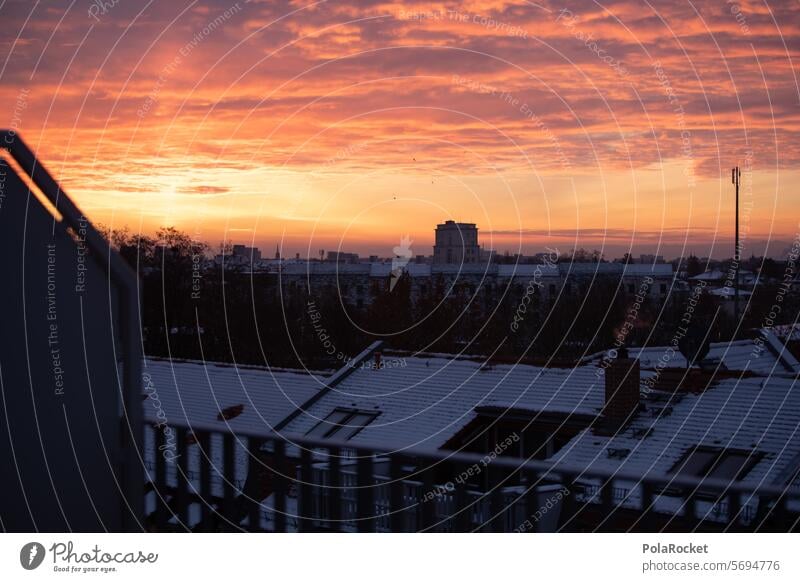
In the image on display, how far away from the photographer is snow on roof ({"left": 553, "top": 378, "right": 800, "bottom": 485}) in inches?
321

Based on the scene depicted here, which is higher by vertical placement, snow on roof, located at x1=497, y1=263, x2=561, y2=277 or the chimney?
snow on roof, located at x1=497, y1=263, x2=561, y2=277

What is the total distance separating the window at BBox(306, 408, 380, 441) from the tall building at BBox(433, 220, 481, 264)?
4649mm

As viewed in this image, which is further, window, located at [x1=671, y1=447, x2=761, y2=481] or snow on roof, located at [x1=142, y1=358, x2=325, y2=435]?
snow on roof, located at [x1=142, y1=358, x2=325, y2=435]

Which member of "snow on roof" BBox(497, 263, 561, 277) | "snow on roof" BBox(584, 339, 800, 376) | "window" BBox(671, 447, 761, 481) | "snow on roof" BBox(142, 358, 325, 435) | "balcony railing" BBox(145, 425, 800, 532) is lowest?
"window" BBox(671, 447, 761, 481)

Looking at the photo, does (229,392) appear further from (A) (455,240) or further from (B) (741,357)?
(A) (455,240)

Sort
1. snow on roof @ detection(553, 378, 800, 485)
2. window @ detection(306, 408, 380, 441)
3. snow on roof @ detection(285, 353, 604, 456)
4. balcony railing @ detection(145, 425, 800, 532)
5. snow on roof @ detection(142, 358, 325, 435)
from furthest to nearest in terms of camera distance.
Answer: snow on roof @ detection(142, 358, 325, 435) → window @ detection(306, 408, 380, 441) → snow on roof @ detection(285, 353, 604, 456) → snow on roof @ detection(553, 378, 800, 485) → balcony railing @ detection(145, 425, 800, 532)

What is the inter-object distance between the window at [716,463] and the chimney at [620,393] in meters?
1.16

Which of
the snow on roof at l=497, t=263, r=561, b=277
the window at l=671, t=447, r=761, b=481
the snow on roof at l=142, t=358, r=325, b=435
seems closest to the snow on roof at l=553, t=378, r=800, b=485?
the window at l=671, t=447, r=761, b=481

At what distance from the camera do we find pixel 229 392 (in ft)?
43.8

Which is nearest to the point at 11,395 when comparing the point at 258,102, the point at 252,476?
the point at 252,476

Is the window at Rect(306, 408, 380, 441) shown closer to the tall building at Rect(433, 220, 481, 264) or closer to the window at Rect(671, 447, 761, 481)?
the window at Rect(671, 447, 761, 481)

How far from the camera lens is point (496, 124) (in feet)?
25.7
